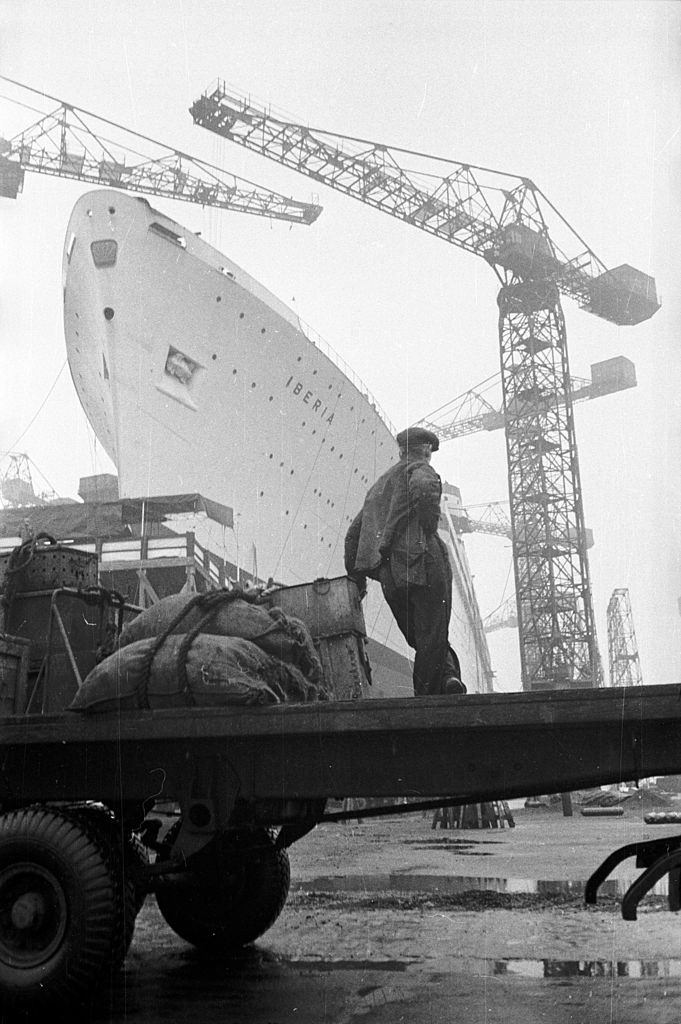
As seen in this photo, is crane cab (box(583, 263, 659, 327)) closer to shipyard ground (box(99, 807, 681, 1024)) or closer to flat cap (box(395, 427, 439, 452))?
shipyard ground (box(99, 807, 681, 1024))

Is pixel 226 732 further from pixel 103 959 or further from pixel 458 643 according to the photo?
pixel 458 643

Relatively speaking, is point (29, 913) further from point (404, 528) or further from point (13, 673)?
point (404, 528)

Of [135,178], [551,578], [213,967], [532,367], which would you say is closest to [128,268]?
[135,178]

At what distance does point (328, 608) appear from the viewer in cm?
416

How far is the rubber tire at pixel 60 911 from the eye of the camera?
353 centimetres

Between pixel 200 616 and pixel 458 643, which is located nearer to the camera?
pixel 200 616

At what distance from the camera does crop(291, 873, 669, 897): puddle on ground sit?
24.7 feet

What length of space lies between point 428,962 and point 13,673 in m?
2.48

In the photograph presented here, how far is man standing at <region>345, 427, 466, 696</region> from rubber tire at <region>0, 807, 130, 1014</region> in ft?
4.98

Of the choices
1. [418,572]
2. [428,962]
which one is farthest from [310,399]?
[418,572]

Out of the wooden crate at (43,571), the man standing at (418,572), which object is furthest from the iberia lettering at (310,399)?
the man standing at (418,572)

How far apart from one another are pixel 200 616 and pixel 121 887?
3.61ft

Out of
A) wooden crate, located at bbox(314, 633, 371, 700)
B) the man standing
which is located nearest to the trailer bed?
wooden crate, located at bbox(314, 633, 371, 700)

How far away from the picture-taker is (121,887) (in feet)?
12.3
